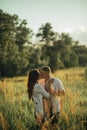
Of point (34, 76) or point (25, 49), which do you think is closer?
point (34, 76)

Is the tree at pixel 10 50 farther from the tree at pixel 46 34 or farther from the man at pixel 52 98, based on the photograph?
the man at pixel 52 98

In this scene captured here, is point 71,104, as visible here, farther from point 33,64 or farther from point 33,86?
point 33,64

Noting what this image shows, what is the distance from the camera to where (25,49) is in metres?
39.2

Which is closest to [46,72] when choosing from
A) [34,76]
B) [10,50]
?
[34,76]

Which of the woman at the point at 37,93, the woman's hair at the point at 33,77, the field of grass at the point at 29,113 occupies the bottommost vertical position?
the field of grass at the point at 29,113

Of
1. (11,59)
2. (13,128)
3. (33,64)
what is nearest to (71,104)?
(13,128)

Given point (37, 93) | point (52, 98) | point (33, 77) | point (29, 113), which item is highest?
point (33, 77)

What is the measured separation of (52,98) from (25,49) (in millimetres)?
34495

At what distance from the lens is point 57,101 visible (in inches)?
191

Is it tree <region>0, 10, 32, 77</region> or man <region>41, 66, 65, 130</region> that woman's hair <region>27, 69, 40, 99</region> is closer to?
man <region>41, 66, 65, 130</region>

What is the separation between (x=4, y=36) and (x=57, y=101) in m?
30.0

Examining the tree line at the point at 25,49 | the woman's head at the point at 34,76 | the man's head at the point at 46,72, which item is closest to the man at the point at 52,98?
the man's head at the point at 46,72

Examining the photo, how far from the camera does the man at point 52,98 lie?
477cm

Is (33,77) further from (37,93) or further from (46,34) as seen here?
(46,34)
